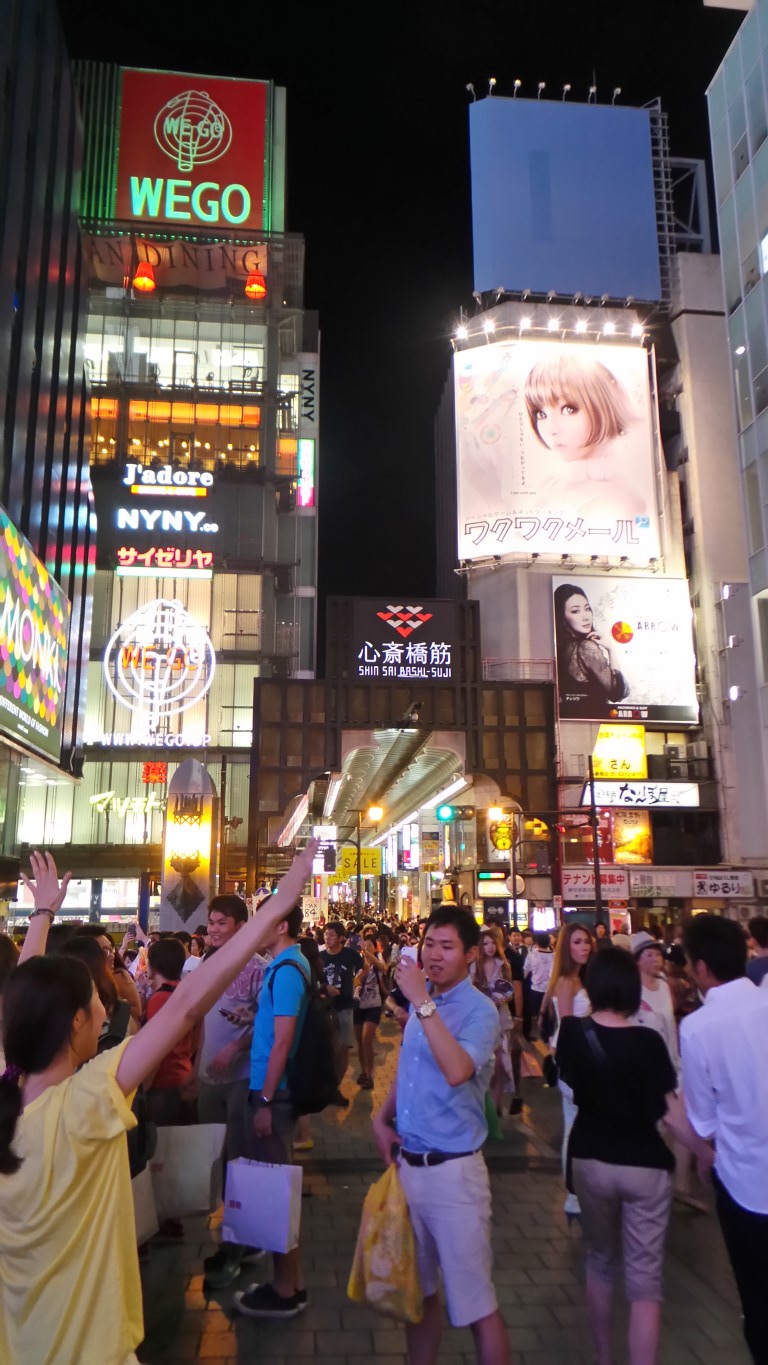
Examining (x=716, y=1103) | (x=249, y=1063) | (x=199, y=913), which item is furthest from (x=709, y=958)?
(x=199, y=913)

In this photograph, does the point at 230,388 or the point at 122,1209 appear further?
the point at 230,388

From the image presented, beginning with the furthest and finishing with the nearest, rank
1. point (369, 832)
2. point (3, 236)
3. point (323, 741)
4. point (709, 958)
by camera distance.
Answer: point (369, 832), point (323, 741), point (3, 236), point (709, 958)

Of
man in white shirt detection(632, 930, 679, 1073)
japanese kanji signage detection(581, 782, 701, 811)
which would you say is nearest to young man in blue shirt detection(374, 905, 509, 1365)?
man in white shirt detection(632, 930, 679, 1073)

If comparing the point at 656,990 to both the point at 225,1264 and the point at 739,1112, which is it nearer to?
the point at 225,1264

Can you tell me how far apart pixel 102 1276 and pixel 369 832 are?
5645 centimetres

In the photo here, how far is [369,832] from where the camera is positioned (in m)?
58.2

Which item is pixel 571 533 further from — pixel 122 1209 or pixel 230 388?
pixel 122 1209

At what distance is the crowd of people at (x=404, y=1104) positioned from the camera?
2252mm

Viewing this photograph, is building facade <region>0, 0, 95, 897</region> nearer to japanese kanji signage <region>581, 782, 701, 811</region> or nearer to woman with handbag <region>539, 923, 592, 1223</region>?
woman with handbag <region>539, 923, 592, 1223</region>

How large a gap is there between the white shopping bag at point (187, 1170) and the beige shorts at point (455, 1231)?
1.37 metres

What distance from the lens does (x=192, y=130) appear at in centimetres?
5206

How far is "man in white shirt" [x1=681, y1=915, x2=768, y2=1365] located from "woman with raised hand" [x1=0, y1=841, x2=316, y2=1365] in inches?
Result: 79.2

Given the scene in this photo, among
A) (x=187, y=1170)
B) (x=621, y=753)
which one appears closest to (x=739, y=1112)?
(x=187, y=1170)

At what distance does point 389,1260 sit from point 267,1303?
1.84 metres
